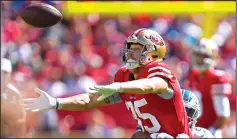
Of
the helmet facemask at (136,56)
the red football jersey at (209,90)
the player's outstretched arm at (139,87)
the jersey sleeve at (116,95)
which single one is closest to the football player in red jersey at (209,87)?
the red football jersey at (209,90)

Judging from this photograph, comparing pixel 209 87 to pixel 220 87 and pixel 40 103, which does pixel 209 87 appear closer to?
pixel 220 87

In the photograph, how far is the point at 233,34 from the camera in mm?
13305

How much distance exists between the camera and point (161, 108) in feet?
18.0

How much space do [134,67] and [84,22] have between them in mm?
7530

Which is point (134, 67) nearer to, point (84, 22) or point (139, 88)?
point (139, 88)

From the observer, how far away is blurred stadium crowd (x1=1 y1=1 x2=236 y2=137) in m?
11.0

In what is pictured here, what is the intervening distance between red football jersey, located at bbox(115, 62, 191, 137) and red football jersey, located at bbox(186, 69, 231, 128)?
7.13 feet

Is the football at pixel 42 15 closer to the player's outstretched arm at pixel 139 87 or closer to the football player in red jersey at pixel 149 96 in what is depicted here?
the football player in red jersey at pixel 149 96

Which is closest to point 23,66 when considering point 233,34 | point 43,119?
point 43,119

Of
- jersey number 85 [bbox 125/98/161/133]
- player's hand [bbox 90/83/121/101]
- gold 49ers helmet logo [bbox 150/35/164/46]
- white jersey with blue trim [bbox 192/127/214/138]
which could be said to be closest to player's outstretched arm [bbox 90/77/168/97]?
player's hand [bbox 90/83/121/101]

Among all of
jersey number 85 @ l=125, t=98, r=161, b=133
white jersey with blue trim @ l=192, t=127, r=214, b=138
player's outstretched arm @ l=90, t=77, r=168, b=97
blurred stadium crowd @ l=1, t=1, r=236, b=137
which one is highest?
blurred stadium crowd @ l=1, t=1, r=236, b=137

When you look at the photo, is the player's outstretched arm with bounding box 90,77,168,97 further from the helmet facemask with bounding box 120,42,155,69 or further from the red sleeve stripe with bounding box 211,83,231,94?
the red sleeve stripe with bounding box 211,83,231,94

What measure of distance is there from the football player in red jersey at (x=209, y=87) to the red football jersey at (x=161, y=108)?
6.82 ft

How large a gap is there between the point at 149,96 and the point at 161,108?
4.5 inches
